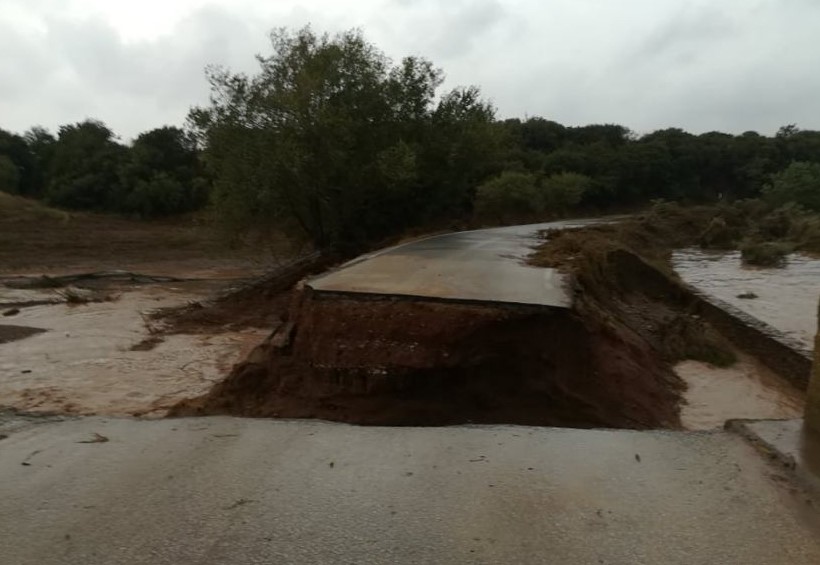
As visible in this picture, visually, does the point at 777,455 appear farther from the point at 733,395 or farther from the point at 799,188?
the point at 799,188

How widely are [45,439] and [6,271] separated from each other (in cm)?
2409

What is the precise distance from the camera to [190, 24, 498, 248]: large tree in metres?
18.3

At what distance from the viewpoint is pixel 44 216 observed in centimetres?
3716

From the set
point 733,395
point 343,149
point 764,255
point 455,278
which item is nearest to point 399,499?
point 455,278

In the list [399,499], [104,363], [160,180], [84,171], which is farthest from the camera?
[84,171]

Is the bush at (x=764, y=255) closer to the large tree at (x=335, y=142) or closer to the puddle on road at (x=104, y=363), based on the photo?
the large tree at (x=335, y=142)

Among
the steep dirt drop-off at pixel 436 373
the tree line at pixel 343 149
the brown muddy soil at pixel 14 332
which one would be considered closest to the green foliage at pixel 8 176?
the tree line at pixel 343 149

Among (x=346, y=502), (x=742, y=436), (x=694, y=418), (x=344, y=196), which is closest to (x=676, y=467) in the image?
(x=742, y=436)

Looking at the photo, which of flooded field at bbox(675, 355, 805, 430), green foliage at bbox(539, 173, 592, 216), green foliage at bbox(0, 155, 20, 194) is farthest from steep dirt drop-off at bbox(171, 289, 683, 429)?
green foliage at bbox(0, 155, 20, 194)

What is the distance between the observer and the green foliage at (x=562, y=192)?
139 feet

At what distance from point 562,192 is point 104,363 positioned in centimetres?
3560

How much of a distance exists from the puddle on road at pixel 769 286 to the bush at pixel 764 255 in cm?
31

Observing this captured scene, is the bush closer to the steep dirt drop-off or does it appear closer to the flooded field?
the flooded field

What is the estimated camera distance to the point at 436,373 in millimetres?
7238
